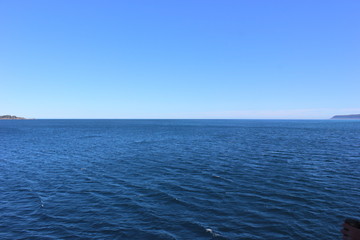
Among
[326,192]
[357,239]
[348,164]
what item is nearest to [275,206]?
[326,192]

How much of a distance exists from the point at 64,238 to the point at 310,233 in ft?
49.6

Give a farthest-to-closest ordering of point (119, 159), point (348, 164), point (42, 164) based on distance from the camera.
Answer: point (119, 159)
point (42, 164)
point (348, 164)

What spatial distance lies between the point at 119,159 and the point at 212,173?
58.3 feet

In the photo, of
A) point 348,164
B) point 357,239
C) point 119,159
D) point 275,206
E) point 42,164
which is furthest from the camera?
point 119,159

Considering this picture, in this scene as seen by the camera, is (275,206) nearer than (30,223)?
No

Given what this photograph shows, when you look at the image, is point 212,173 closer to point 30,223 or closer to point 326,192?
point 326,192

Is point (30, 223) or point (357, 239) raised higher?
point (357, 239)

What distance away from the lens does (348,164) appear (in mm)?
29984

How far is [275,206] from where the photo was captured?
16328 mm

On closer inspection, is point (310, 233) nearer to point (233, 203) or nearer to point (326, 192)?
point (233, 203)

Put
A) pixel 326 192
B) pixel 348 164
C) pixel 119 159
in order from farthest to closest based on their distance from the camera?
pixel 119 159
pixel 348 164
pixel 326 192

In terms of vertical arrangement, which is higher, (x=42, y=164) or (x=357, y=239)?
(x=357, y=239)

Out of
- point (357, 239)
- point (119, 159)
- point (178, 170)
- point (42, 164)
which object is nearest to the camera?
point (357, 239)

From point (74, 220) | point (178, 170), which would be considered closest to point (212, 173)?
point (178, 170)
